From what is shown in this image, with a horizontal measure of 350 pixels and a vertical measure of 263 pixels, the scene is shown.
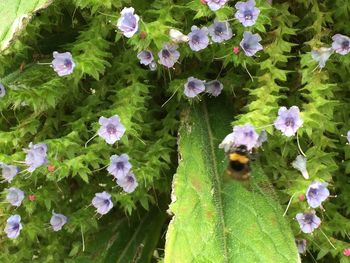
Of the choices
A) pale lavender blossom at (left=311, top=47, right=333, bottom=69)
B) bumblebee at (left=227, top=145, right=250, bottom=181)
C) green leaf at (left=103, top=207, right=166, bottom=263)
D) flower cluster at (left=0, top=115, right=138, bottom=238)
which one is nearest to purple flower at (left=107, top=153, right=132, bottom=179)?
flower cluster at (left=0, top=115, right=138, bottom=238)

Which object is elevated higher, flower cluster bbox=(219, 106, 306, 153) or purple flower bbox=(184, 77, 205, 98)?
flower cluster bbox=(219, 106, 306, 153)

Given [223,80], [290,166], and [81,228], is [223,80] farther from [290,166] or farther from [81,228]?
[81,228]

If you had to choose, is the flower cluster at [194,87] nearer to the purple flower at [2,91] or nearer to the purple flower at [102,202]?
the purple flower at [102,202]

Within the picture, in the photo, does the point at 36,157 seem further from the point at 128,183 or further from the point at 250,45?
the point at 250,45

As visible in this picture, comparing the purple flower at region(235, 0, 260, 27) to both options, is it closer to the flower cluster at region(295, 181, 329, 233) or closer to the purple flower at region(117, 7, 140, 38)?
the purple flower at region(117, 7, 140, 38)

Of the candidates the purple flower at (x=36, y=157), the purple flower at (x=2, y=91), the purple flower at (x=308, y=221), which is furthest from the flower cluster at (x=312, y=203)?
the purple flower at (x=2, y=91)
